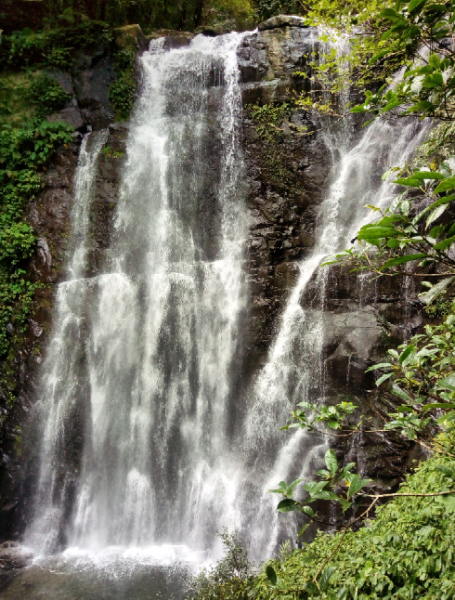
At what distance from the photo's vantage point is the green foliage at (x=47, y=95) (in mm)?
12188

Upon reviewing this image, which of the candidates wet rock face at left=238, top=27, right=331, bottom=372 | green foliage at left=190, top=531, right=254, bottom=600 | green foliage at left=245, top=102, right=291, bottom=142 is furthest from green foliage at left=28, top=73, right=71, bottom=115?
green foliage at left=190, top=531, right=254, bottom=600

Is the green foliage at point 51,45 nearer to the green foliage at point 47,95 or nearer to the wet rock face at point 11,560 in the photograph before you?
the green foliage at point 47,95

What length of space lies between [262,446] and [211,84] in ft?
33.5

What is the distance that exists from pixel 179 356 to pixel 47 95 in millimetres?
8743

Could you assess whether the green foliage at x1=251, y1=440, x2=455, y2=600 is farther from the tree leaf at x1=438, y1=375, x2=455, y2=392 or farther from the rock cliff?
the rock cliff

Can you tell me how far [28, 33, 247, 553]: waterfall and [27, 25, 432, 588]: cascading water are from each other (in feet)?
0.09

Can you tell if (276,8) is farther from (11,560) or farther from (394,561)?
(11,560)

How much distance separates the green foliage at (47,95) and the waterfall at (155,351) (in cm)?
191

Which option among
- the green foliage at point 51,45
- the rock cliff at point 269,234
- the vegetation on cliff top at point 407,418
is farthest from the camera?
the green foliage at point 51,45

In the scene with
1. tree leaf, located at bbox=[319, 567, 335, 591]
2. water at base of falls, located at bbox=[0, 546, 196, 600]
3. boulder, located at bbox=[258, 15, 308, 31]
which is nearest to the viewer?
tree leaf, located at bbox=[319, 567, 335, 591]

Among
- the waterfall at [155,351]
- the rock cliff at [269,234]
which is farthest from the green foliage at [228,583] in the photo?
the rock cliff at [269,234]

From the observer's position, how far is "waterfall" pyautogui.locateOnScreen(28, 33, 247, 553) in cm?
853

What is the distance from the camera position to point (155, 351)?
962 cm

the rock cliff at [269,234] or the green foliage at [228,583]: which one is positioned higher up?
the rock cliff at [269,234]
